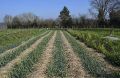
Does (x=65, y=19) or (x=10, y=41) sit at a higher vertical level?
(x=65, y=19)

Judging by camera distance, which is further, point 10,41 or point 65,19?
point 65,19

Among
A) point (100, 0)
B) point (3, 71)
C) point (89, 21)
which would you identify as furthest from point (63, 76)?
point (89, 21)

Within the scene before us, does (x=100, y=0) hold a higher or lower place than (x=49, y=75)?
higher

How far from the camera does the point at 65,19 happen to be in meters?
109

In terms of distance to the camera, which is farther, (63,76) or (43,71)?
(43,71)

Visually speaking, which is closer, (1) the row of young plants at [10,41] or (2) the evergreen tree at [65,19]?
(1) the row of young plants at [10,41]

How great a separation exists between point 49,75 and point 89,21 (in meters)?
86.1

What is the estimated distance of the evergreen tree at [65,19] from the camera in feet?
340

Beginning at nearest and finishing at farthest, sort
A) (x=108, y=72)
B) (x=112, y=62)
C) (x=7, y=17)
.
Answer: (x=108, y=72) < (x=112, y=62) < (x=7, y=17)

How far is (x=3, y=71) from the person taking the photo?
11.3 metres

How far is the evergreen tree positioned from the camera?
10369 cm

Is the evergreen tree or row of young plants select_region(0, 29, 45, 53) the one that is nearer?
row of young plants select_region(0, 29, 45, 53)

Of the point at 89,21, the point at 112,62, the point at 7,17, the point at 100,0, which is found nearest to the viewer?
the point at 112,62

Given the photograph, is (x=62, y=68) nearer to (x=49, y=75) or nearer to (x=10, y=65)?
(x=49, y=75)
